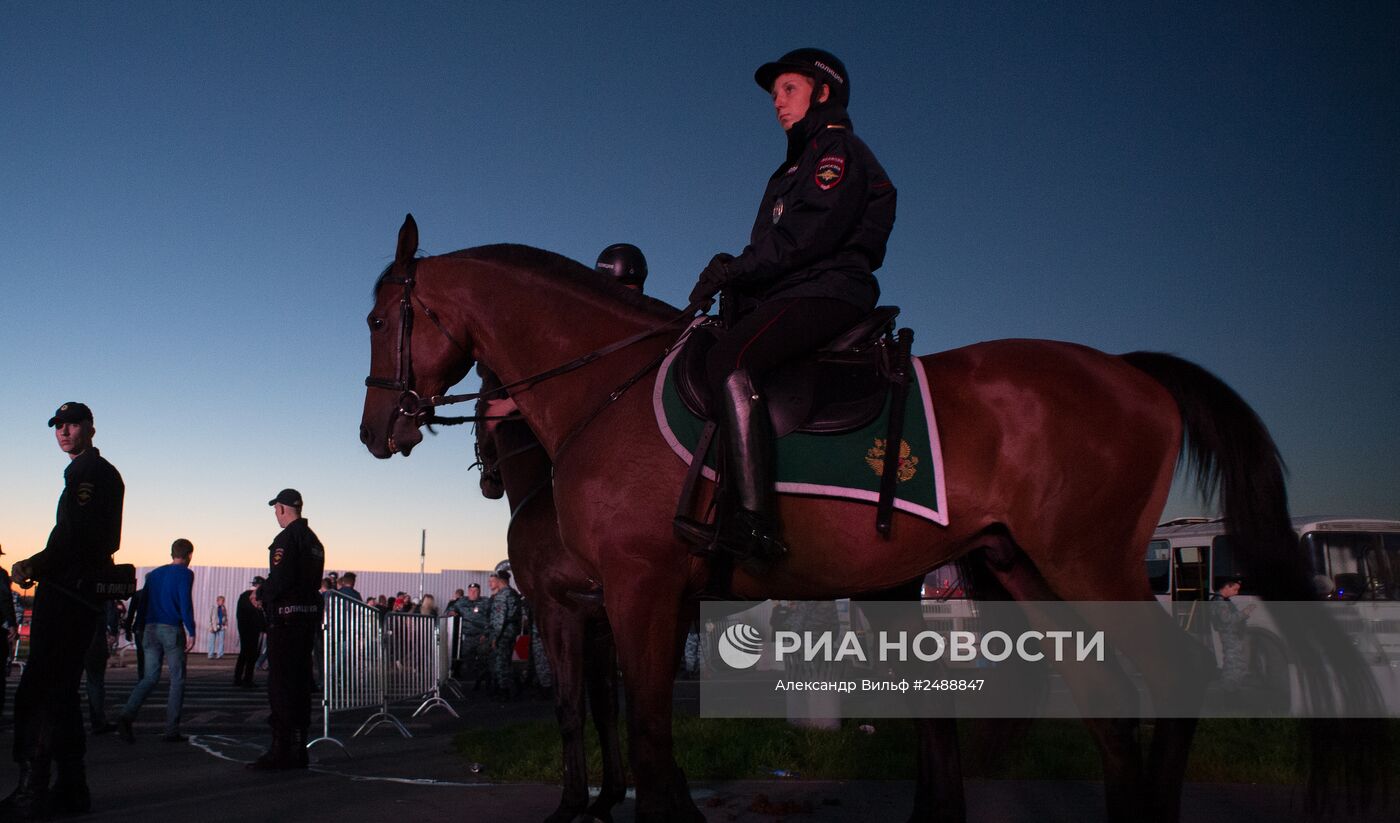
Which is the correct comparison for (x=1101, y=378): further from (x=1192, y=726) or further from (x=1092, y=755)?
(x=1092, y=755)

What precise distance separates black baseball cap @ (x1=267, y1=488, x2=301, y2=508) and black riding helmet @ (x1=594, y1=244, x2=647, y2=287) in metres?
4.45

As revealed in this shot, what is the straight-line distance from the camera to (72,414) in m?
6.88

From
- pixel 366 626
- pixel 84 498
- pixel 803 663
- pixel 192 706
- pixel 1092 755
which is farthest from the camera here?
pixel 192 706

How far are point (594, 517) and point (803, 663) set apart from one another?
29.5 feet

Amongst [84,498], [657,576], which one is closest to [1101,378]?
[657,576]

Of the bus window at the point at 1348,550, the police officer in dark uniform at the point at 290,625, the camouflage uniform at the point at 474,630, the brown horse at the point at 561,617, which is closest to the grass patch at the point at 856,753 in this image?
the police officer in dark uniform at the point at 290,625

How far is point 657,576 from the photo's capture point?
166 inches

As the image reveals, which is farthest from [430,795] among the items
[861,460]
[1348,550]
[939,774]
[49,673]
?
[1348,550]

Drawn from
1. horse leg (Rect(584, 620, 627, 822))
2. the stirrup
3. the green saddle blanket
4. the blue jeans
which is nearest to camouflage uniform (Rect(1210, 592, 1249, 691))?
horse leg (Rect(584, 620, 627, 822))

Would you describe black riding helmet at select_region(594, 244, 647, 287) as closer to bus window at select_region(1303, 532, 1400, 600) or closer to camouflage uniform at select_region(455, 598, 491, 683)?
bus window at select_region(1303, 532, 1400, 600)

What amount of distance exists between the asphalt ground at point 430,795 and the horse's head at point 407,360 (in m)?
2.46

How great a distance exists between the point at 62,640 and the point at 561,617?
9.81 feet

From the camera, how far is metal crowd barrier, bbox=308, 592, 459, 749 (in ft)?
34.6

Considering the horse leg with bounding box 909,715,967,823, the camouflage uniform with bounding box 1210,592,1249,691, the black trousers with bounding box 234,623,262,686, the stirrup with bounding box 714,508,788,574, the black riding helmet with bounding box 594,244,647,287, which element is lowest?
the black trousers with bounding box 234,623,262,686
